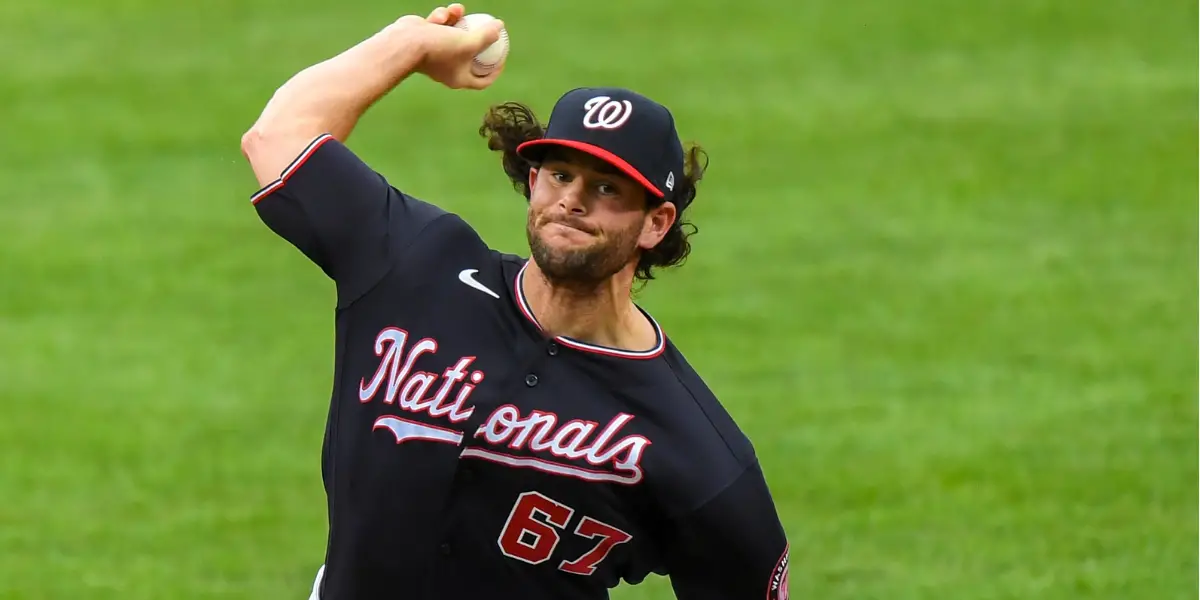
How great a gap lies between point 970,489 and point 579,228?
5.71m

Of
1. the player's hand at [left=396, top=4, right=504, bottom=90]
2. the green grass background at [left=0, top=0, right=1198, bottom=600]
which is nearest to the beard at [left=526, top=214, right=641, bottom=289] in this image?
the player's hand at [left=396, top=4, right=504, bottom=90]

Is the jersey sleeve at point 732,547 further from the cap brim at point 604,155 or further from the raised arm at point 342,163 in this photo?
the raised arm at point 342,163

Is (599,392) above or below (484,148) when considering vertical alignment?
above

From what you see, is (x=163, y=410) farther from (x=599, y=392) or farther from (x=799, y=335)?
(x=599, y=392)

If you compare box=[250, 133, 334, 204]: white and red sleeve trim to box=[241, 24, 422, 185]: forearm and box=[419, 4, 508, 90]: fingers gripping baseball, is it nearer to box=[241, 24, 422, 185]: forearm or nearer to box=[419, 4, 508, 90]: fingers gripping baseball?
box=[241, 24, 422, 185]: forearm

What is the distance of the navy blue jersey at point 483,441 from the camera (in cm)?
517

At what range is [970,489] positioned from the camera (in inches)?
405

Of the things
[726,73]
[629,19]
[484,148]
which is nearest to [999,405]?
[484,148]

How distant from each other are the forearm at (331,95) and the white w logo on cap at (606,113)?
0.52 m

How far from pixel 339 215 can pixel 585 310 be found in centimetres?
70

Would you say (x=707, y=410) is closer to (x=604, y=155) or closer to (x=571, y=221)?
(x=571, y=221)

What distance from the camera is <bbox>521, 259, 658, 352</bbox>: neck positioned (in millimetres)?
5289

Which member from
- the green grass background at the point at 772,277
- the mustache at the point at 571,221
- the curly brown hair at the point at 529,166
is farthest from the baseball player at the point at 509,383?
the green grass background at the point at 772,277

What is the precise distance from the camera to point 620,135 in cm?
509
